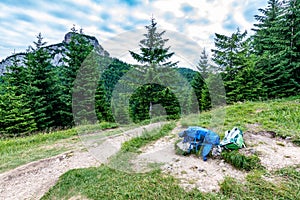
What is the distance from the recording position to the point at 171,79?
1248 cm

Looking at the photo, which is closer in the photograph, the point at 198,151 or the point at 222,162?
the point at 222,162

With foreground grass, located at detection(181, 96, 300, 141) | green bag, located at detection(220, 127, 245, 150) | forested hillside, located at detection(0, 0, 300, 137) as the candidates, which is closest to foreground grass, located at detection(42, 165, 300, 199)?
green bag, located at detection(220, 127, 245, 150)

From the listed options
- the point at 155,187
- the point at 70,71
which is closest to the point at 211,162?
the point at 155,187

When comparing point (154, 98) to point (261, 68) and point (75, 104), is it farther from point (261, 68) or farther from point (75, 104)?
point (261, 68)

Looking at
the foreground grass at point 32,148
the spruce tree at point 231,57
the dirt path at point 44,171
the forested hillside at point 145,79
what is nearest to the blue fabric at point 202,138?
the dirt path at point 44,171

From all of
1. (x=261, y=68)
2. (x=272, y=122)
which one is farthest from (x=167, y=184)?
(x=261, y=68)

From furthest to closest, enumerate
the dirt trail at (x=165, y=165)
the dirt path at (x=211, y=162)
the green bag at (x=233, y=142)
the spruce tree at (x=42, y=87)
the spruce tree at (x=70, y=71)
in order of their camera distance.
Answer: the spruce tree at (x=70, y=71) → the spruce tree at (x=42, y=87) → the green bag at (x=233, y=142) → the dirt trail at (x=165, y=165) → the dirt path at (x=211, y=162)

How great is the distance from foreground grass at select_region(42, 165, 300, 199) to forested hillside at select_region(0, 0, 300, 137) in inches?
308

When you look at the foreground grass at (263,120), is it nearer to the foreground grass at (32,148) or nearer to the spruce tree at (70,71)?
the foreground grass at (32,148)

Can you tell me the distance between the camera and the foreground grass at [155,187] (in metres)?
2.88

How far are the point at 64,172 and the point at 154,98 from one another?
9132 mm

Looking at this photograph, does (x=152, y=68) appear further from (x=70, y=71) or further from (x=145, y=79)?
(x=70, y=71)

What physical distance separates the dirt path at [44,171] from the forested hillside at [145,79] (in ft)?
20.7

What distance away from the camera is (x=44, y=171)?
4551 millimetres
